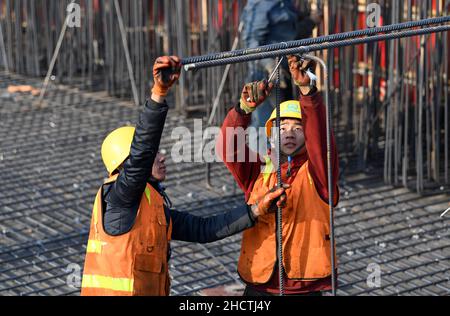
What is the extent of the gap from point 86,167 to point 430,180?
10.5ft

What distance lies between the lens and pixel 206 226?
518 centimetres

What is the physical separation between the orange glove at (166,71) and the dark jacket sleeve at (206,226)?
98cm

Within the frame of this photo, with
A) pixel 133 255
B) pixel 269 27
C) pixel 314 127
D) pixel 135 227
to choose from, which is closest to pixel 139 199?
pixel 135 227

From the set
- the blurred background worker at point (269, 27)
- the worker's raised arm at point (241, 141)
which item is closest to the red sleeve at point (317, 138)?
the worker's raised arm at point (241, 141)

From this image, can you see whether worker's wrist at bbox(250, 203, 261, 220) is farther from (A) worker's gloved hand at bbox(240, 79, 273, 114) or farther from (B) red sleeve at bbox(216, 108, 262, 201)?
(A) worker's gloved hand at bbox(240, 79, 273, 114)

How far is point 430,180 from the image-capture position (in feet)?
29.6

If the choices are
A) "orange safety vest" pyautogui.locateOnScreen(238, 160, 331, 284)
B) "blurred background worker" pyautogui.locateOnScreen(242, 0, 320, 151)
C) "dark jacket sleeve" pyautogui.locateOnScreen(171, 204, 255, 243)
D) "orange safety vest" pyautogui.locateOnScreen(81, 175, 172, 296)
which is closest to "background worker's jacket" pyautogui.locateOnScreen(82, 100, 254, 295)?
"orange safety vest" pyautogui.locateOnScreen(81, 175, 172, 296)

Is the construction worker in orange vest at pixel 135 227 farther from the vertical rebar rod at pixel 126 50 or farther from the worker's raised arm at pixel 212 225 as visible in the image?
the vertical rebar rod at pixel 126 50

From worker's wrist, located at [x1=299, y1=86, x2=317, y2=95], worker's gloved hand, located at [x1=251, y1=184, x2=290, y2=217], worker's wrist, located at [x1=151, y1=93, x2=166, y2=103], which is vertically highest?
worker's wrist, located at [x1=299, y1=86, x2=317, y2=95]

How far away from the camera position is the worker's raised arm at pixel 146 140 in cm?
430

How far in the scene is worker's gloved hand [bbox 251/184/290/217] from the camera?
4.77m

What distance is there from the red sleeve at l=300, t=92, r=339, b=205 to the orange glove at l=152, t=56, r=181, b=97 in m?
0.81
